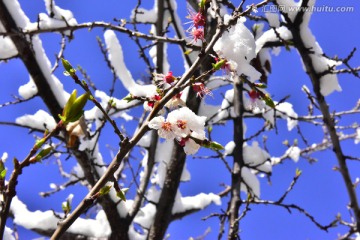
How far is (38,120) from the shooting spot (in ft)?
9.57

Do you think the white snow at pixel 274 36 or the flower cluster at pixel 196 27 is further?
the white snow at pixel 274 36

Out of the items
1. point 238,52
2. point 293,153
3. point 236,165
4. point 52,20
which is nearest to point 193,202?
point 236,165

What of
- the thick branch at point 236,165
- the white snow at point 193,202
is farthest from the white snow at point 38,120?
the thick branch at point 236,165

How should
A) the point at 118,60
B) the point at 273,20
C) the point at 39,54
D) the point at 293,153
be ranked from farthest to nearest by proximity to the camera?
1. the point at 293,153
2. the point at 118,60
3. the point at 39,54
4. the point at 273,20

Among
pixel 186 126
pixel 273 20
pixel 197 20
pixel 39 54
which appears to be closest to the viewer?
pixel 186 126

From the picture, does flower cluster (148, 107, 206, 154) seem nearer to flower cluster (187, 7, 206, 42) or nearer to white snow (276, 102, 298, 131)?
flower cluster (187, 7, 206, 42)

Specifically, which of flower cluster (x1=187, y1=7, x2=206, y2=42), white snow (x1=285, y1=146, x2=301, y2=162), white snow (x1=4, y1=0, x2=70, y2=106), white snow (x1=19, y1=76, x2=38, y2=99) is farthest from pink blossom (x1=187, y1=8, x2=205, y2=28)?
white snow (x1=285, y1=146, x2=301, y2=162)

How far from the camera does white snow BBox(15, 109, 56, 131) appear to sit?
113 inches

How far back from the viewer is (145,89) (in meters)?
3.15

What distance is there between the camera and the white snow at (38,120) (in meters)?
2.87

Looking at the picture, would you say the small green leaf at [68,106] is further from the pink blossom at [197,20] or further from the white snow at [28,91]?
the white snow at [28,91]

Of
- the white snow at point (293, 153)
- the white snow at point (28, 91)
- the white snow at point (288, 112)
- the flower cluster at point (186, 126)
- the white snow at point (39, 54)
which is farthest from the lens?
the white snow at point (293, 153)

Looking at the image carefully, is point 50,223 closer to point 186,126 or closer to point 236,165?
point 236,165

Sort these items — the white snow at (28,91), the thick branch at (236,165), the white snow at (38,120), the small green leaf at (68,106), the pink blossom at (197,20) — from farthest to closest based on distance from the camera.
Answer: the white snow at (38,120) → the white snow at (28,91) → the thick branch at (236,165) → the pink blossom at (197,20) → the small green leaf at (68,106)
